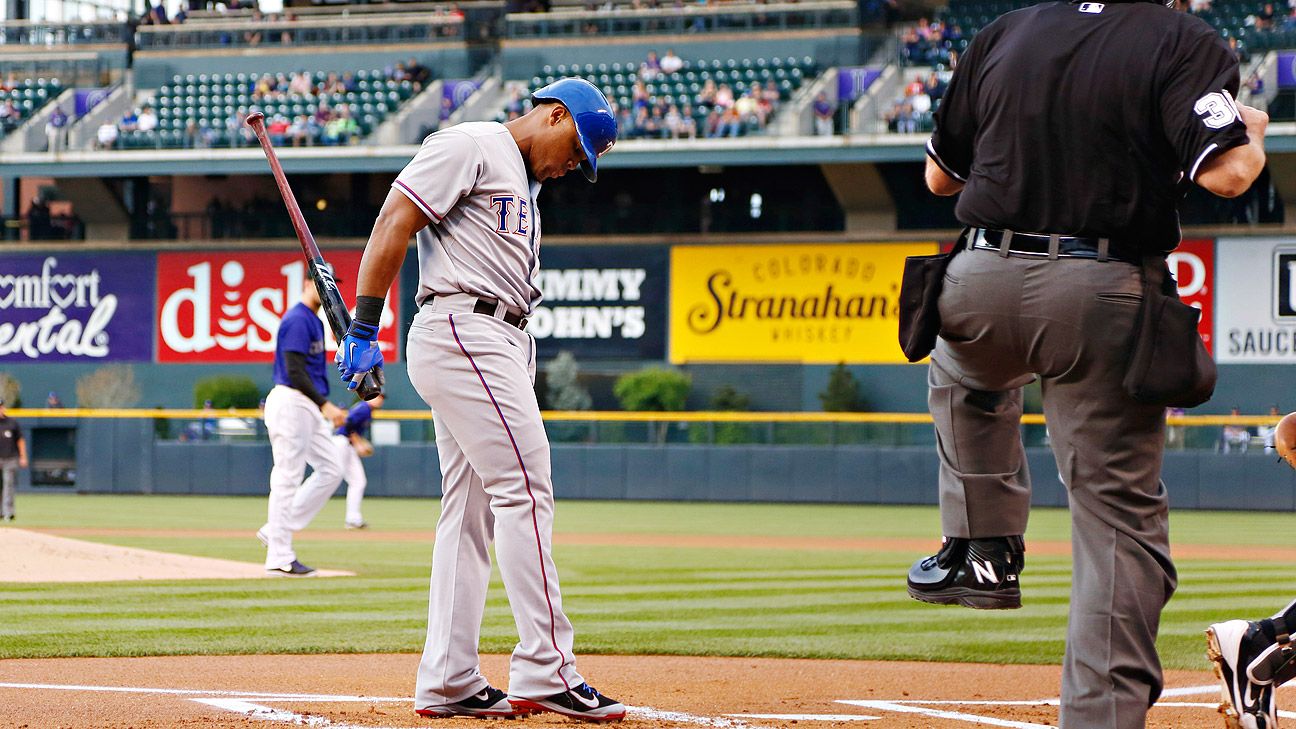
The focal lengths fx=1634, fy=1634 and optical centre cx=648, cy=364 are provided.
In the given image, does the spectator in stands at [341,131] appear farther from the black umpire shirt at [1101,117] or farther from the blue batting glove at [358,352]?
the black umpire shirt at [1101,117]

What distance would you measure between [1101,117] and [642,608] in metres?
6.32

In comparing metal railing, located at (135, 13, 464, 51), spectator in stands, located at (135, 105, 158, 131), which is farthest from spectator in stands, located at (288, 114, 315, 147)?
metal railing, located at (135, 13, 464, 51)

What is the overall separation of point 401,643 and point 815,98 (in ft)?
72.8

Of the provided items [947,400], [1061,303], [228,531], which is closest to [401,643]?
[947,400]

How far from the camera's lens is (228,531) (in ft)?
55.4

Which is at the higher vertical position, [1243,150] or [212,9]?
[212,9]

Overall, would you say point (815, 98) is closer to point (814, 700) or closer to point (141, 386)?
point (141, 386)

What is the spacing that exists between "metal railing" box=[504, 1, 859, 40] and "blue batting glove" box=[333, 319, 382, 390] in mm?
26132

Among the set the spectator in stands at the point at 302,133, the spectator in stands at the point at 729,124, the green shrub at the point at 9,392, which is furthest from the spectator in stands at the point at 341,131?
the green shrub at the point at 9,392

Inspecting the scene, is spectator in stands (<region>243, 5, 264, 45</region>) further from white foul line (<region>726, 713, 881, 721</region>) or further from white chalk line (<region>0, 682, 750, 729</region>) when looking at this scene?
white foul line (<region>726, 713, 881, 721</region>)

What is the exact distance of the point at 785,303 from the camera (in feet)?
95.0

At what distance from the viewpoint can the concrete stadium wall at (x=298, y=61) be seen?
32.2m

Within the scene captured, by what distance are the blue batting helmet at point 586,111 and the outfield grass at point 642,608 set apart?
300 cm

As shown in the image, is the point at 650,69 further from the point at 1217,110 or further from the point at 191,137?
the point at 1217,110
